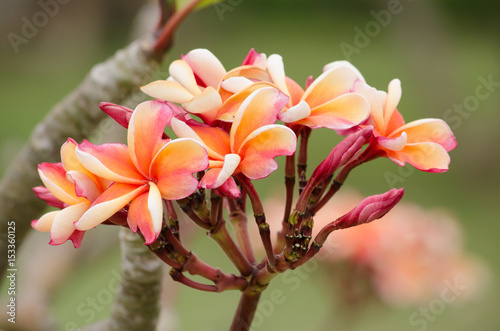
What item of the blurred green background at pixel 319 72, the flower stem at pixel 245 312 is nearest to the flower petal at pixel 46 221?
the flower stem at pixel 245 312

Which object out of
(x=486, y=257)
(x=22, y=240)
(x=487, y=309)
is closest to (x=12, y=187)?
(x=22, y=240)

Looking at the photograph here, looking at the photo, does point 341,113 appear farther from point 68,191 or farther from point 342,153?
point 68,191

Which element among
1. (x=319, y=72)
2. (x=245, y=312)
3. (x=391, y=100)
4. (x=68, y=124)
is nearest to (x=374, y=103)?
(x=391, y=100)

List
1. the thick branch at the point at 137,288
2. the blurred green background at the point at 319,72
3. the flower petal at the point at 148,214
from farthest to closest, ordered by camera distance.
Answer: the blurred green background at the point at 319,72 < the thick branch at the point at 137,288 < the flower petal at the point at 148,214

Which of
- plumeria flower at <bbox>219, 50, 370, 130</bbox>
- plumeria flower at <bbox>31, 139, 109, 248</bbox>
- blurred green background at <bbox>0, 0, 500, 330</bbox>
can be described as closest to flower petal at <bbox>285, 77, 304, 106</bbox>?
plumeria flower at <bbox>219, 50, 370, 130</bbox>

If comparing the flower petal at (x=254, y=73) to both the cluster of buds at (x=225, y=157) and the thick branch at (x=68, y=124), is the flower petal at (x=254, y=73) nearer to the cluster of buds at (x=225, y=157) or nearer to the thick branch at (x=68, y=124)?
the cluster of buds at (x=225, y=157)
